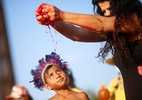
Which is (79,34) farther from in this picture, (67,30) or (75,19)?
(75,19)

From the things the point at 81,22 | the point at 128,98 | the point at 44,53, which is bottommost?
the point at 128,98

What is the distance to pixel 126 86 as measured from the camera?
625 mm

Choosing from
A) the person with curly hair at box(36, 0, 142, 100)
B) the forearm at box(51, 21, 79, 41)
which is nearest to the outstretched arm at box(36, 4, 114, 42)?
the person with curly hair at box(36, 0, 142, 100)

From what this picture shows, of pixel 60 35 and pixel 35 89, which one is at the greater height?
pixel 60 35

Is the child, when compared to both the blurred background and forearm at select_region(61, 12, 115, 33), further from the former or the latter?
forearm at select_region(61, 12, 115, 33)

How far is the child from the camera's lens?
736 millimetres

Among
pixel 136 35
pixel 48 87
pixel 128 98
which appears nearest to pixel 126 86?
pixel 128 98

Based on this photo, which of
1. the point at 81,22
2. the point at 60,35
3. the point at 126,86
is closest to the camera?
the point at 81,22

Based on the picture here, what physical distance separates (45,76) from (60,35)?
160mm

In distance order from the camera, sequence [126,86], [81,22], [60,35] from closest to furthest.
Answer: [81,22] < [126,86] < [60,35]

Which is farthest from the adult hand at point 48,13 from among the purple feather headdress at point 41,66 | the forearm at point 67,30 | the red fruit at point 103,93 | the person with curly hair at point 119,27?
the red fruit at point 103,93

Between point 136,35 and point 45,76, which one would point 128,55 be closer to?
point 136,35

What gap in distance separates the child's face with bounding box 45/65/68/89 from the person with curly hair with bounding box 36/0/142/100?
0.15m

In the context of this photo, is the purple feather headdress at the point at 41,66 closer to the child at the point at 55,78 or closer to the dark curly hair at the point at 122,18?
the child at the point at 55,78
